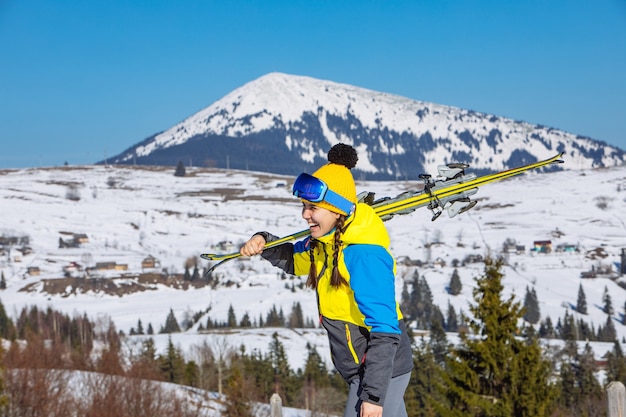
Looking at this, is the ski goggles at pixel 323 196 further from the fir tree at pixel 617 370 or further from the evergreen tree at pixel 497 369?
the fir tree at pixel 617 370

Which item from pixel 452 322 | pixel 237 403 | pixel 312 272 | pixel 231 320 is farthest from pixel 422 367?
pixel 231 320

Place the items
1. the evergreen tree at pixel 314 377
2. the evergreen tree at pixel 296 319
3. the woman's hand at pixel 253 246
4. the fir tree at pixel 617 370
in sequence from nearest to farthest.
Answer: the woman's hand at pixel 253 246
the fir tree at pixel 617 370
the evergreen tree at pixel 314 377
the evergreen tree at pixel 296 319

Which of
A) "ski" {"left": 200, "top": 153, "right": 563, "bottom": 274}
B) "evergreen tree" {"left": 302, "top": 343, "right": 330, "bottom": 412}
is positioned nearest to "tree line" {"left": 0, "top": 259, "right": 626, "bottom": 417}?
"evergreen tree" {"left": 302, "top": 343, "right": 330, "bottom": 412}

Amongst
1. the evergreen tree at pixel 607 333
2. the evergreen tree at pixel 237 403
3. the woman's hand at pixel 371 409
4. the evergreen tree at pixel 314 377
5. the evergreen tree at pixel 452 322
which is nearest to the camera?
the woman's hand at pixel 371 409

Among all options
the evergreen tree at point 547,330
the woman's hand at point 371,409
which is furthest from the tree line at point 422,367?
the woman's hand at point 371,409

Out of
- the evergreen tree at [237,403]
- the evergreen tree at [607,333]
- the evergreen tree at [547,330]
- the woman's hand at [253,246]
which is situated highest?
the woman's hand at [253,246]

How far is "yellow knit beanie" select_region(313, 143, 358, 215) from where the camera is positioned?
4.02 m

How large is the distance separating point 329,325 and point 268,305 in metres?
149

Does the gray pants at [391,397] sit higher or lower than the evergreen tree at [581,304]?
higher

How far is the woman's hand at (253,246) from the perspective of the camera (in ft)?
15.2

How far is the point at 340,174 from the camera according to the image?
4.15m

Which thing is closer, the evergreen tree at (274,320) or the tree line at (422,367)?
the tree line at (422,367)

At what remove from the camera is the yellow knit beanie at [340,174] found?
402 centimetres

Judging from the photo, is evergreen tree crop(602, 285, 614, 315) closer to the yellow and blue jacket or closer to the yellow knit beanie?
the yellow knit beanie
